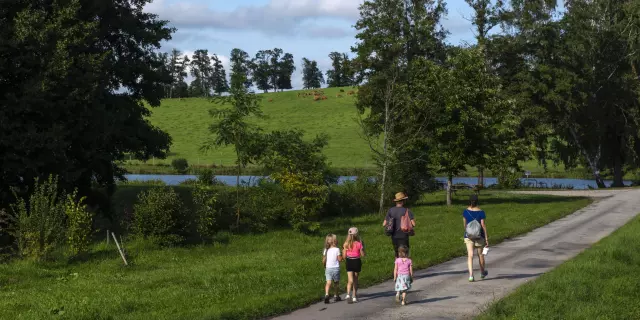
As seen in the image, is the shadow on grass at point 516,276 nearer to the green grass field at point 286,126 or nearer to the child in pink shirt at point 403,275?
the child in pink shirt at point 403,275

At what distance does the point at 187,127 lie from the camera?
118 m

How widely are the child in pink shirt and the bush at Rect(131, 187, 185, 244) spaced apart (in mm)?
10042

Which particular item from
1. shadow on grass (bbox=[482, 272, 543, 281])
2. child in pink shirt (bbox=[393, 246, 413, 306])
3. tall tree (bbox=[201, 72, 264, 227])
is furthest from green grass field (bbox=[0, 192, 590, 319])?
tall tree (bbox=[201, 72, 264, 227])

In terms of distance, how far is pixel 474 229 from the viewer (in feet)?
49.6

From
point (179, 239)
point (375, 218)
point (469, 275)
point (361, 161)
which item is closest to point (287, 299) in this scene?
point (469, 275)

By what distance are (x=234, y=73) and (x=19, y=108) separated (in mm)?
7629

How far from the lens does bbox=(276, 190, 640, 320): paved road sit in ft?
39.4

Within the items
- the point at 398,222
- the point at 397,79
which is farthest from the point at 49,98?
the point at 397,79

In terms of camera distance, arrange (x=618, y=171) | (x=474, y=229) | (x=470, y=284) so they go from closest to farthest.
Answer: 1. (x=470, y=284)
2. (x=474, y=229)
3. (x=618, y=171)

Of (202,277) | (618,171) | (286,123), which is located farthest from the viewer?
(286,123)

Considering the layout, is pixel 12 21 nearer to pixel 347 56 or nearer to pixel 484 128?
pixel 484 128

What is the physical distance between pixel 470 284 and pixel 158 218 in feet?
34.1

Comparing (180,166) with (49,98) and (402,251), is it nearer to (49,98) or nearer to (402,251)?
(49,98)

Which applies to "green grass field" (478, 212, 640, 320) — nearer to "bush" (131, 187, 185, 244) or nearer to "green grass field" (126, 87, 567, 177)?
"bush" (131, 187, 185, 244)
